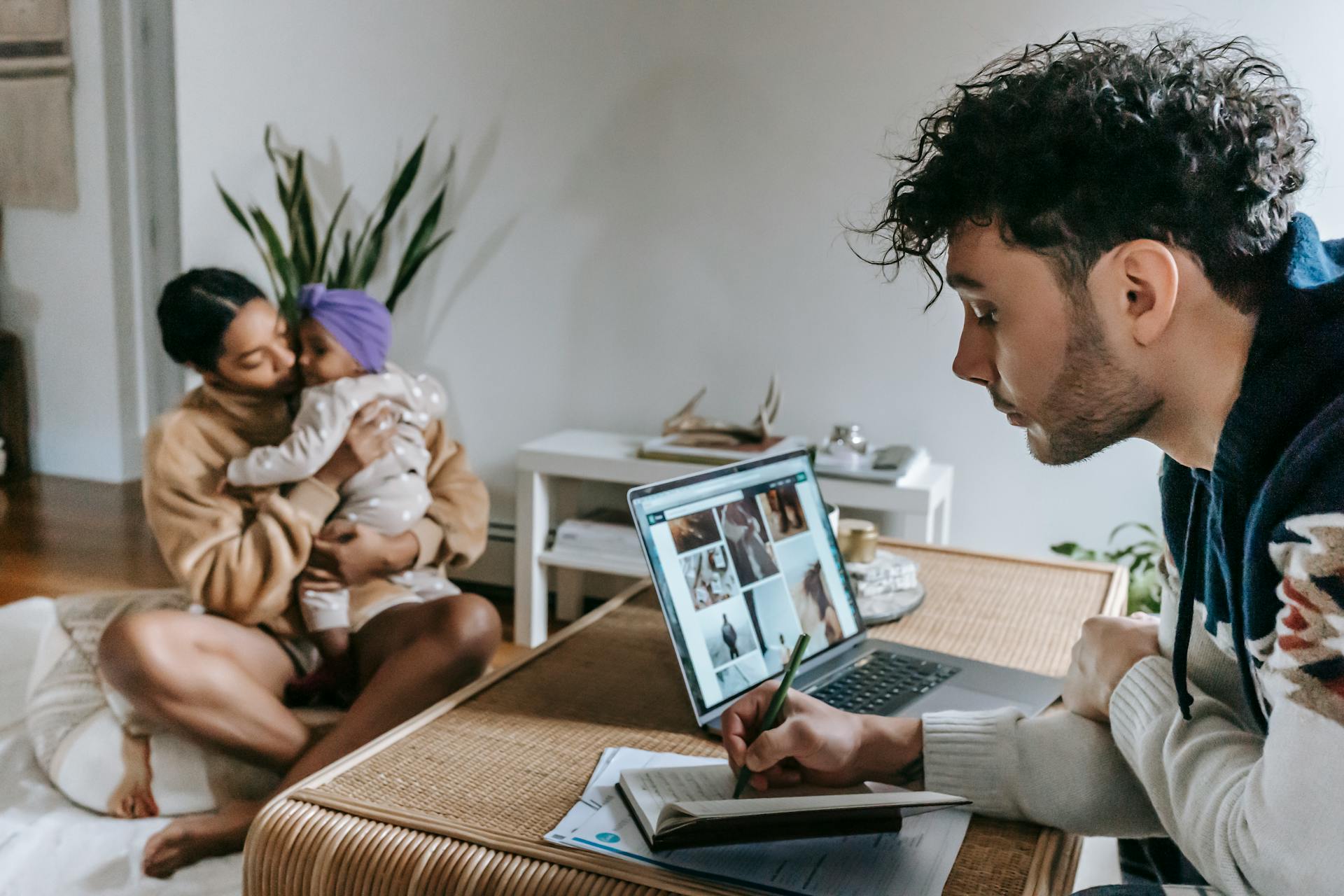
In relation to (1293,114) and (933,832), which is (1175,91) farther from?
(933,832)

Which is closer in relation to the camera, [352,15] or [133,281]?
[352,15]

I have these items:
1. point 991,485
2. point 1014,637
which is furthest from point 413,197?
point 1014,637

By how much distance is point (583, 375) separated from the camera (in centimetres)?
308

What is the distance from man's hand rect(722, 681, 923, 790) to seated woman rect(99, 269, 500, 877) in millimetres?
882

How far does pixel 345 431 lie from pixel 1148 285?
1.43 m

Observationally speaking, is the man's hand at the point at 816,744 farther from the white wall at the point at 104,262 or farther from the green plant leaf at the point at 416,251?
the white wall at the point at 104,262

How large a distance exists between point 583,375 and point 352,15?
116cm

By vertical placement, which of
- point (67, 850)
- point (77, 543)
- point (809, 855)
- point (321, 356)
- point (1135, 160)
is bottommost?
point (77, 543)

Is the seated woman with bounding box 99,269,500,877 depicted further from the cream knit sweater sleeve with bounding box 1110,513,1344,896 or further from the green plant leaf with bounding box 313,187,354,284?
the cream knit sweater sleeve with bounding box 1110,513,1344,896

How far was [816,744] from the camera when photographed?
37.4 inches

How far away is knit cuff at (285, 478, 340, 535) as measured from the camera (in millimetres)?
1897

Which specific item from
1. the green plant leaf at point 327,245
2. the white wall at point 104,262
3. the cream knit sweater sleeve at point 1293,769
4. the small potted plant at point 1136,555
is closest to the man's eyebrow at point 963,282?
the cream knit sweater sleeve at point 1293,769

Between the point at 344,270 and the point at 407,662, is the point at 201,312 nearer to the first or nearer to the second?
the point at 407,662

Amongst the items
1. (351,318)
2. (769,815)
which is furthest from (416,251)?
(769,815)
